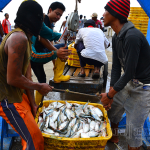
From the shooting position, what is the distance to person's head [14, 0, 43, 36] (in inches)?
66.4

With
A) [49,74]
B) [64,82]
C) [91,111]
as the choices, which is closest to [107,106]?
[91,111]

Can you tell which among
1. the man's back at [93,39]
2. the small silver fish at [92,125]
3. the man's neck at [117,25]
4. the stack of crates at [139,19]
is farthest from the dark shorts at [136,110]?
the stack of crates at [139,19]

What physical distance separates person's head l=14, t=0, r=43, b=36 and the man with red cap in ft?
3.22

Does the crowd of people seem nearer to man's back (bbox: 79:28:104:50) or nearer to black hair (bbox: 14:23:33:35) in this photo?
black hair (bbox: 14:23:33:35)

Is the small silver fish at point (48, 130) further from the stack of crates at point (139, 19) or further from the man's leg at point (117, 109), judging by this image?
the stack of crates at point (139, 19)

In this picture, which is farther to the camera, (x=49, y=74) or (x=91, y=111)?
(x=49, y=74)

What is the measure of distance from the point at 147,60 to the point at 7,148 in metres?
2.61

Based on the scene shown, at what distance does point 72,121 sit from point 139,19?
350 inches

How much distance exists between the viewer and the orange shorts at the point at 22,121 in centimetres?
180

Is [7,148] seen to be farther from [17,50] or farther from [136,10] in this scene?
[136,10]

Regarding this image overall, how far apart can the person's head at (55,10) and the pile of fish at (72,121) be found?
6.33 feet

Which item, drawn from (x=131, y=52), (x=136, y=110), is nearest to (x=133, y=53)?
(x=131, y=52)

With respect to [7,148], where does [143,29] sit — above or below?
above

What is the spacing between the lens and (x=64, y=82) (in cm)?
375
